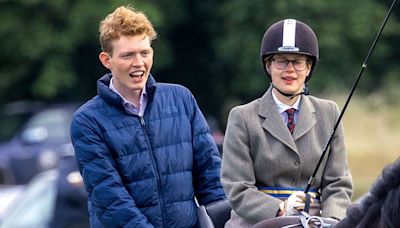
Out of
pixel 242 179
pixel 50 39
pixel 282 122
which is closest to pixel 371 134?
pixel 50 39

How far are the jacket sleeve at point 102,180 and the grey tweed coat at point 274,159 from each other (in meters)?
0.55

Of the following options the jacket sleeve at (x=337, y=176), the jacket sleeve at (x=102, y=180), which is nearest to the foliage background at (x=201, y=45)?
the jacket sleeve at (x=102, y=180)

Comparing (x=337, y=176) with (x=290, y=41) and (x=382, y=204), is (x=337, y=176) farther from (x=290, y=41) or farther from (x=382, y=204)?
(x=382, y=204)

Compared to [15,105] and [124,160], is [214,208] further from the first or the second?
[15,105]

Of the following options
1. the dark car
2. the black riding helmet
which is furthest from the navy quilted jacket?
the dark car

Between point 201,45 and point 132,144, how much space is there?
18.1 metres

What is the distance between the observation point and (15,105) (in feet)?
84.5

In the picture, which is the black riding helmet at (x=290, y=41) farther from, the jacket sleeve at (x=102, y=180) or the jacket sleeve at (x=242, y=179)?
the jacket sleeve at (x=102, y=180)

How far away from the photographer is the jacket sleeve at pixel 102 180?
6832 millimetres

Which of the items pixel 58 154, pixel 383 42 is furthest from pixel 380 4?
pixel 58 154

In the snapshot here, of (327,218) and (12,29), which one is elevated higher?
(327,218)

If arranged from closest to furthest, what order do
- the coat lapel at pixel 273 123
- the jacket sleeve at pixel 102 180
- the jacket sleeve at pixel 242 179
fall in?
the jacket sleeve at pixel 242 179
the coat lapel at pixel 273 123
the jacket sleeve at pixel 102 180

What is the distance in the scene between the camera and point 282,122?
6602mm

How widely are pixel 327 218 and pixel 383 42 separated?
19.0 m
